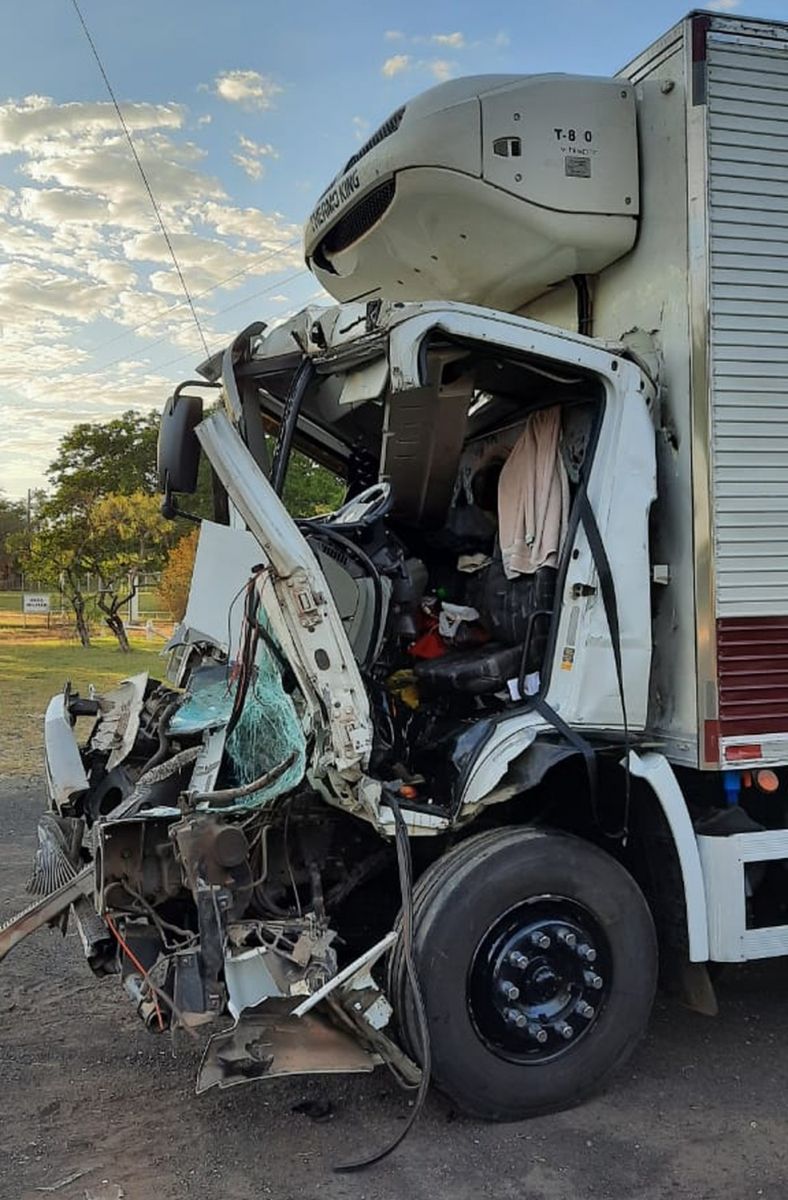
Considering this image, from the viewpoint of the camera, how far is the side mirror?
4.43 m

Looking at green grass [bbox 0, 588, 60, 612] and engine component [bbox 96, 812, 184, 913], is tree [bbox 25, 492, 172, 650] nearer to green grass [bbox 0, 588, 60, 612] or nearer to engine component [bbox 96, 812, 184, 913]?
green grass [bbox 0, 588, 60, 612]

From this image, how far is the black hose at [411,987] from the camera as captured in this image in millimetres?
3578

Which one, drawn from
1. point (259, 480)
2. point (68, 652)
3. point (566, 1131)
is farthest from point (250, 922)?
point (68, 652)

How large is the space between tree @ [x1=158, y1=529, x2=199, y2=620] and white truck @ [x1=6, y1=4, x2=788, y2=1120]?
69.1ft

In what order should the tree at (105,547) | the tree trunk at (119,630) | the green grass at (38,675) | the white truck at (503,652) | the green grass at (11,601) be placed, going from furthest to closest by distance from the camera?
the green grass at (11,601), the tree at (105,547), the tree trunk at (119,630), the green grass at (38,675), the white truck at (503,652)

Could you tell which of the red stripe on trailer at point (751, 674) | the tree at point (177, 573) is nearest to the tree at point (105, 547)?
the tree at point (177, 573)

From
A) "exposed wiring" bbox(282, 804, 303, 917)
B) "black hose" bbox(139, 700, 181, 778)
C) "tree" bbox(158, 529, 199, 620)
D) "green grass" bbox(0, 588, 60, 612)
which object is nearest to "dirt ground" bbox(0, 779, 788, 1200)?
"exposed wiring" bbox(282, 804, 303, 917)

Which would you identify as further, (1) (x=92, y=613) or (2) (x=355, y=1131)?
(1) (x=92, y=613)

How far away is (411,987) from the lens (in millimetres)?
3752

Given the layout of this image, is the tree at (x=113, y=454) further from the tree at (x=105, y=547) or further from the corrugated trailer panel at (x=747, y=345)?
the corrugated trailer panel at (x=747, y=345)

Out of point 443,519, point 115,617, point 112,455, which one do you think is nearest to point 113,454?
point 112,455

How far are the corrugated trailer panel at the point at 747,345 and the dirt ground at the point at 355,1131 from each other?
1459 mm

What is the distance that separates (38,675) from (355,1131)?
18552 millimetres

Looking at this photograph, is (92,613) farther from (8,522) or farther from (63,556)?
(8,522)
